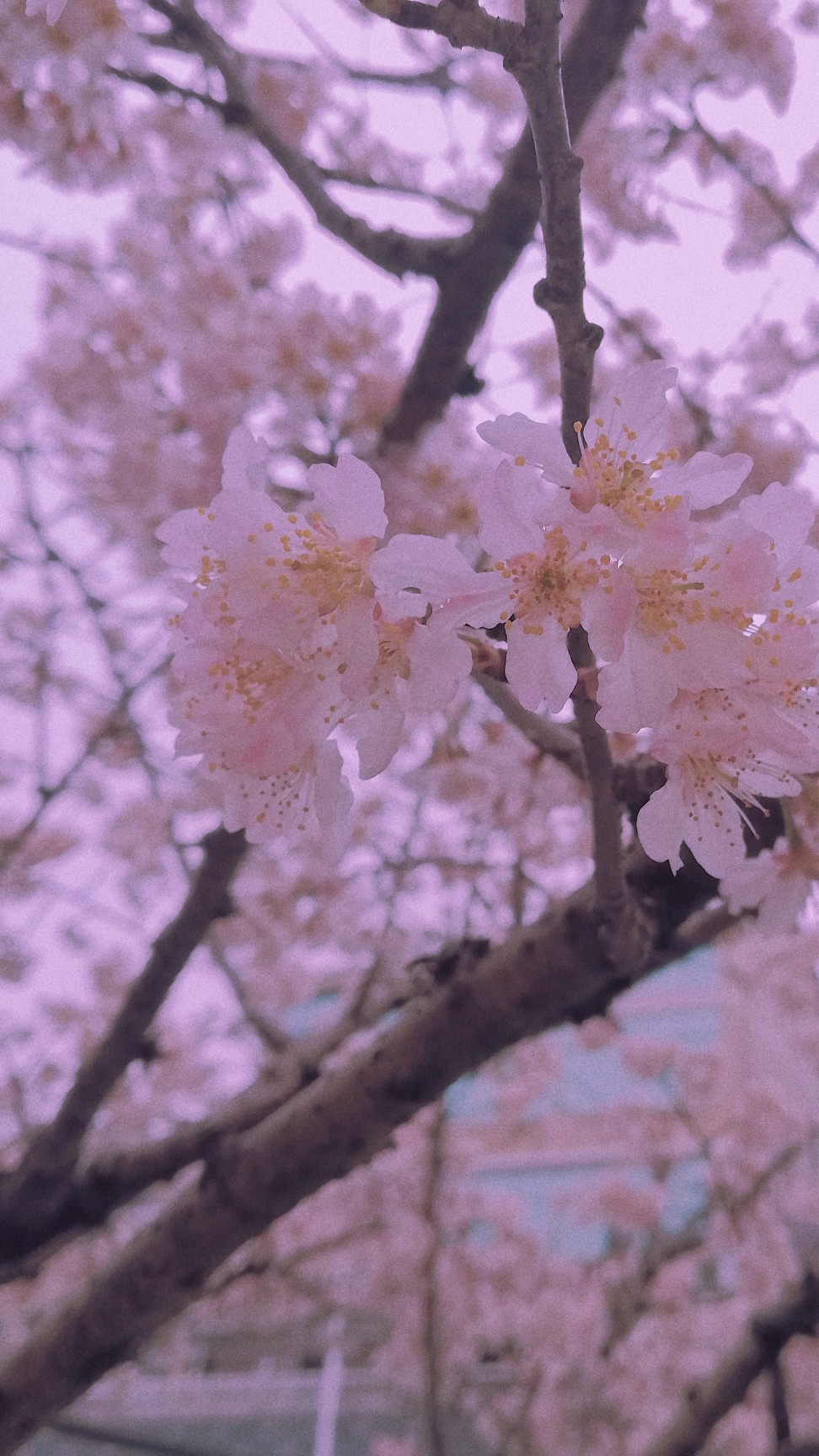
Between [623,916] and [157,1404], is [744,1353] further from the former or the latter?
[157,1404]

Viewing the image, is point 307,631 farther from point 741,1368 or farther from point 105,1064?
point 741,1368

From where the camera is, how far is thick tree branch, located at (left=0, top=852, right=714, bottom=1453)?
128 cm

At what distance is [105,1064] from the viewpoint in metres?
1.92

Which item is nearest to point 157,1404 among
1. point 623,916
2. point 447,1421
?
point 447,1421

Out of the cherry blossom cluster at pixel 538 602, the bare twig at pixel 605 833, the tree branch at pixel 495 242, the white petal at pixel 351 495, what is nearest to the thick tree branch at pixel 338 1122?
the bare twig at pixel 605 833

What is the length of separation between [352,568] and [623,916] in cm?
54

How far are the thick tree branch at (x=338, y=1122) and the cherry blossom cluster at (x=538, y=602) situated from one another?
19.3 inches

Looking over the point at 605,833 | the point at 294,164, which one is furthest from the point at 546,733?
the point at 294,164

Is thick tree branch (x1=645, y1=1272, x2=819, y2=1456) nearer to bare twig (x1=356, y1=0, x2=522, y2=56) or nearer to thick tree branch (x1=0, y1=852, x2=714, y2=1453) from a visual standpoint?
thick tree branch (x1=0, y1=852, x2=714, y2=1453)

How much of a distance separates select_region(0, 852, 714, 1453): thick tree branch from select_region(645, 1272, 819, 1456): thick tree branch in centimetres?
100

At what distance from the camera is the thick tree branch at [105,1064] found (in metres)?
1.85

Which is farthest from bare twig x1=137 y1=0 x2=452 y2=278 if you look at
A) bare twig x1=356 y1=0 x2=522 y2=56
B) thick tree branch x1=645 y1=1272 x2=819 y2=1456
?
thick tree branch x1=645 y1=1272 x2=819 y2=1456

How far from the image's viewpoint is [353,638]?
72 cm

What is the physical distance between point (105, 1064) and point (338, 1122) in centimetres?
70
